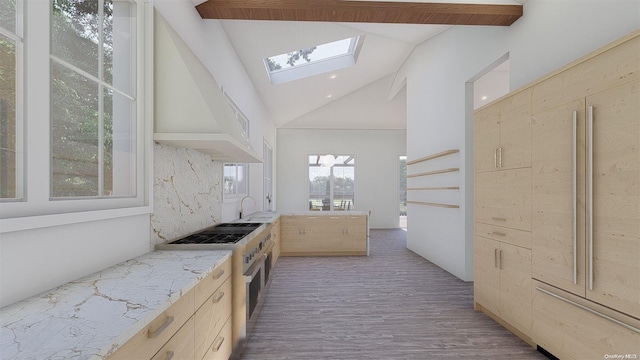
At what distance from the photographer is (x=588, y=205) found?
1.69 metres

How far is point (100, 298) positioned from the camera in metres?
1.08

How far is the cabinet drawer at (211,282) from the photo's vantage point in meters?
1.43

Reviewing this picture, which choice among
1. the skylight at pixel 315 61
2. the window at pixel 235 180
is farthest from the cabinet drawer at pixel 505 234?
the skylight at pixel 315 61

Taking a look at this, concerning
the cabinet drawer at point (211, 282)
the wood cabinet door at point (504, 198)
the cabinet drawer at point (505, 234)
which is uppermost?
the wood cabinet door at point (504, 198)

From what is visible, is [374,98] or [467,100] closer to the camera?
[467,100]

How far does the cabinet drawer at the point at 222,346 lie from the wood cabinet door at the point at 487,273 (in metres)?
2.32

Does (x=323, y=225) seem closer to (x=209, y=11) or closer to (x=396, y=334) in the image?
(x=396, y=334)

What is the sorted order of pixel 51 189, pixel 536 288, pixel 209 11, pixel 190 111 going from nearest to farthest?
pixel 51 189 < pixel 190 111 < pixel 536 288 < pixel 209 11

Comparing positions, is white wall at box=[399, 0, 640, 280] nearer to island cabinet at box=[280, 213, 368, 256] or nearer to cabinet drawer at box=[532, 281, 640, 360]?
island cabinet at box=[280, 213, 368, 256]

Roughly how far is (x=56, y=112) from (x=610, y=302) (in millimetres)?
3044

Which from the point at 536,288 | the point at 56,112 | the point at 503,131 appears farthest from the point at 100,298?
the point at 503,131

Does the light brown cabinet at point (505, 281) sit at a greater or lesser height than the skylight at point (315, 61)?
lesser

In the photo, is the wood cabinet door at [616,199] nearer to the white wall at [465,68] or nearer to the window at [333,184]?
the white wall at [465,68]

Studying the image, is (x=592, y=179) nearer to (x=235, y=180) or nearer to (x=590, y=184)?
(x=590, y=184)
